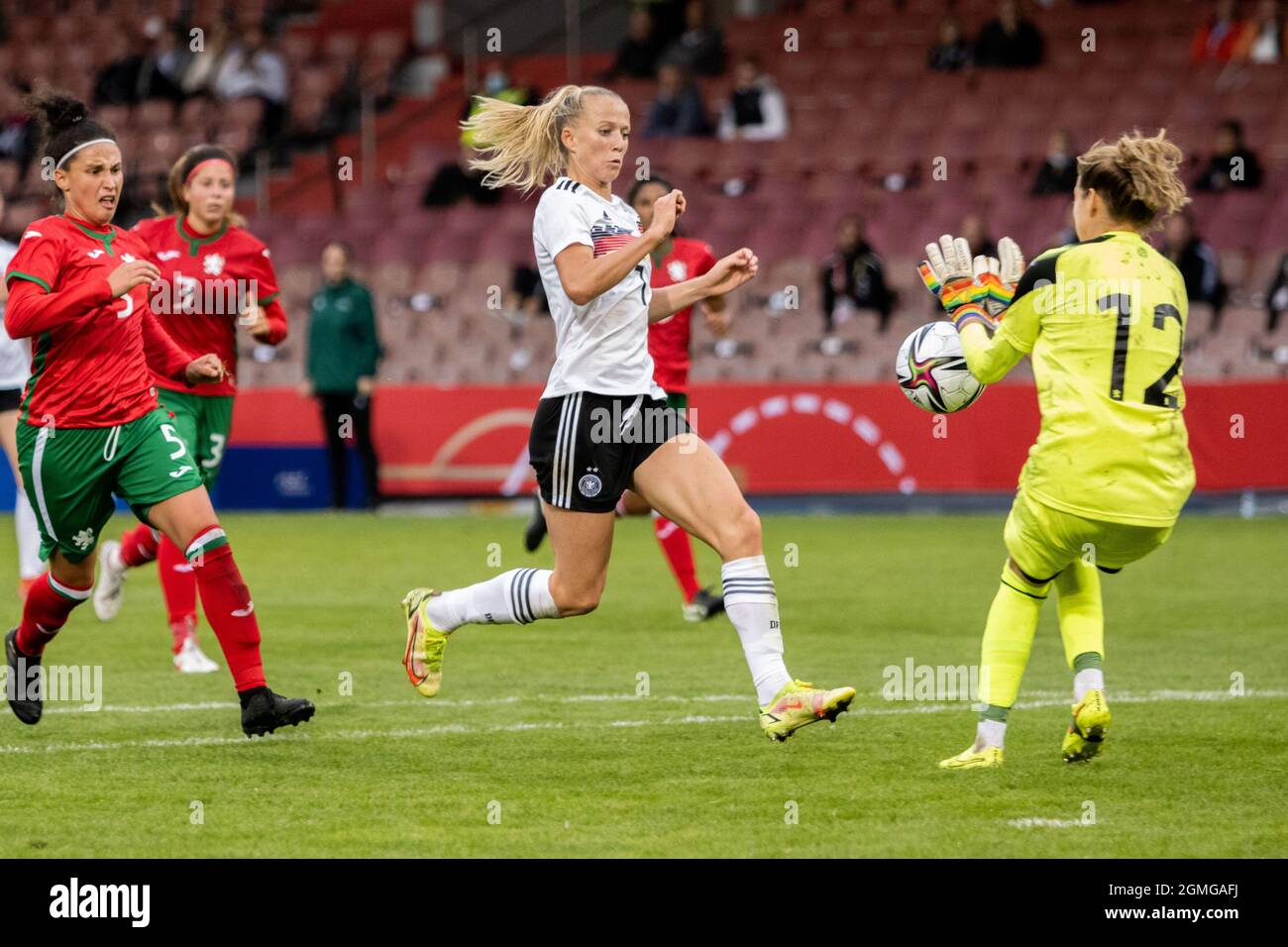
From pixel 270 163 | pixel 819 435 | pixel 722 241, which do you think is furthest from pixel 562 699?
pixel 270 163

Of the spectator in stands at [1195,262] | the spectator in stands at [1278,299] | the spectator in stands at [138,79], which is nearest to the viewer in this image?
the spectator in stands at [1195,262]

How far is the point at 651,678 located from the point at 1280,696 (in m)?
2.75

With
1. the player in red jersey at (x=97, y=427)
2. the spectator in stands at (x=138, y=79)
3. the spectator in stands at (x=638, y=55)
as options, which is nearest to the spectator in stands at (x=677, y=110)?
the spectator in stands at (x=638, y=55)

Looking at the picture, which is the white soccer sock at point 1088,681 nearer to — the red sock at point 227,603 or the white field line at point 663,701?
the white field line at point 663,701

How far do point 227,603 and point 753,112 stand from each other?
15.4 m

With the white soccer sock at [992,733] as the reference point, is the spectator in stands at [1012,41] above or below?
above

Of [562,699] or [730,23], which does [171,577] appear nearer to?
[562,699]

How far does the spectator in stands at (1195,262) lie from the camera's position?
1730 cm

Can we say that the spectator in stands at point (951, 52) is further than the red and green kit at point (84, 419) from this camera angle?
Yes

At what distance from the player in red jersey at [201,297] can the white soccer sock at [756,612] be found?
3.13 metres

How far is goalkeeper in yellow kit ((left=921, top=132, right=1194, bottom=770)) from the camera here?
6418mm

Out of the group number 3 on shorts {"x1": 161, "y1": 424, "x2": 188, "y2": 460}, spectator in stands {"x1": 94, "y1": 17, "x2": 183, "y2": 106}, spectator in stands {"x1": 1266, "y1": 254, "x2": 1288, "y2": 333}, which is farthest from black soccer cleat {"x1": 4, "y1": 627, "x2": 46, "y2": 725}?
spectator in stands {"x1": 94, "y1": 17, "x2": 183, "y2": 106}

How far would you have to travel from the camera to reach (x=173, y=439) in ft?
24.4

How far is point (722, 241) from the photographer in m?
20.2
